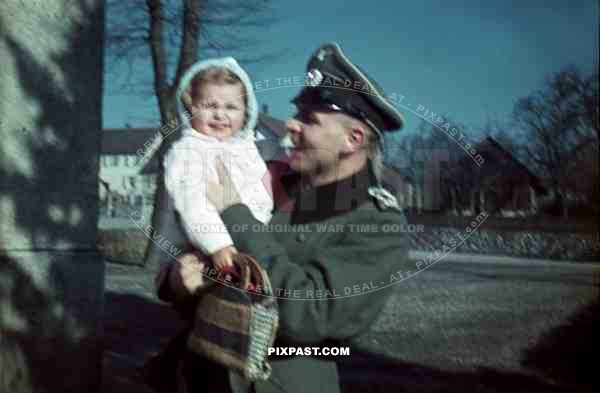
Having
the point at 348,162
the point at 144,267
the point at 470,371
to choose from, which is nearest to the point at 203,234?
the point at 348,162

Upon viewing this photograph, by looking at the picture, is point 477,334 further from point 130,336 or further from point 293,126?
point 293,126

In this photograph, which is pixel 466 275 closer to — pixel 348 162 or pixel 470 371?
pixel 470 371

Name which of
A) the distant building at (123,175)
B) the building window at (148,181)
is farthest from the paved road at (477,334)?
the building window at (148,181)

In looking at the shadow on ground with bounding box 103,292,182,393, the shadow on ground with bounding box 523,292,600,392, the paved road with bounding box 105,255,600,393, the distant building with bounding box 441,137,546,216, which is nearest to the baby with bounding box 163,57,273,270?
the distant building with bounding box 441,137,546,216

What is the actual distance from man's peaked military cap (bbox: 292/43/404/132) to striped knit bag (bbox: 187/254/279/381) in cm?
37

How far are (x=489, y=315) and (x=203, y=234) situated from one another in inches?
98.0

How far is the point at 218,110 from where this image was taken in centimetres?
126

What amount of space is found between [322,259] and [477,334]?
226cm

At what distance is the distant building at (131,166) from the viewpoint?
133 cm

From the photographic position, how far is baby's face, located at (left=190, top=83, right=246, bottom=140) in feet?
4.13

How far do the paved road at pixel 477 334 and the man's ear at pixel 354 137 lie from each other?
1.65 m

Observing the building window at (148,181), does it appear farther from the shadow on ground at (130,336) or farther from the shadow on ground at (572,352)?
the shadow on ground at (572,352)

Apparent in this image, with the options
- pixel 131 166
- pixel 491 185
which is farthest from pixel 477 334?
pixel 131 166

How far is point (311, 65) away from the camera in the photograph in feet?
4.47
